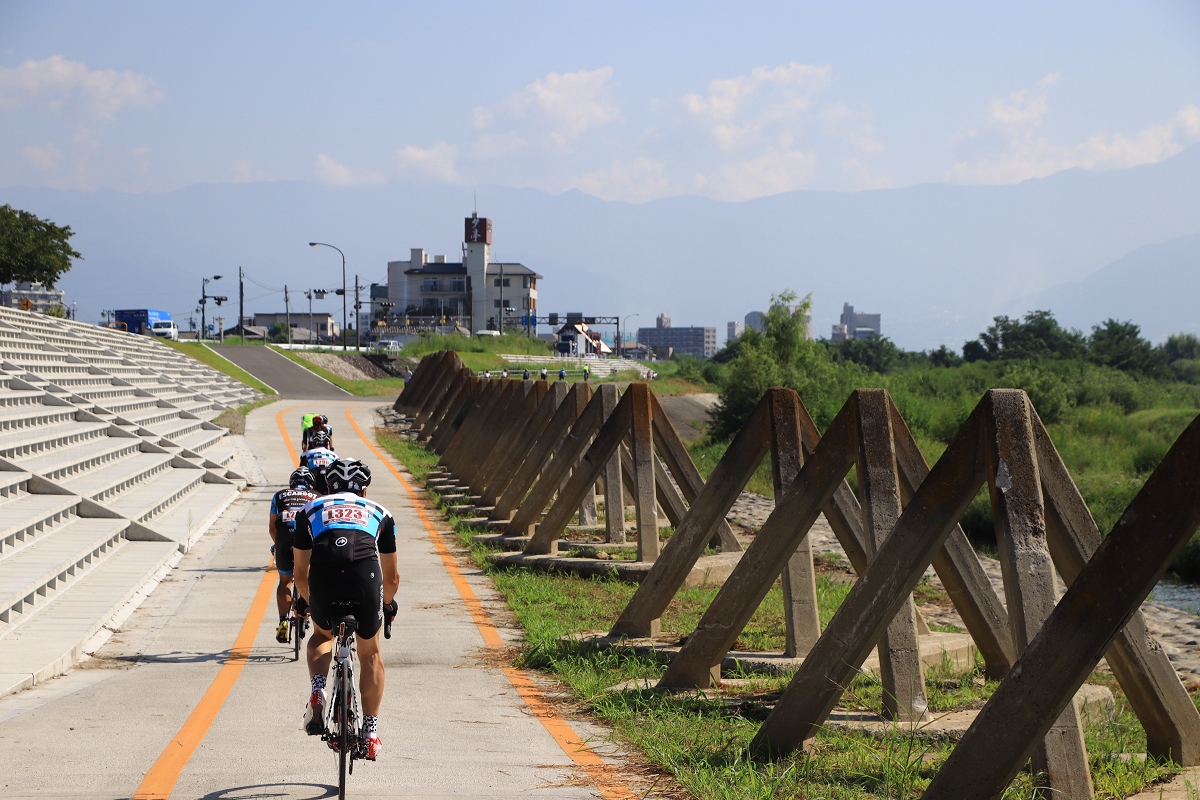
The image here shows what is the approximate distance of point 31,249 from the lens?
61.5 m

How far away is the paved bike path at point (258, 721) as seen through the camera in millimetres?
5859

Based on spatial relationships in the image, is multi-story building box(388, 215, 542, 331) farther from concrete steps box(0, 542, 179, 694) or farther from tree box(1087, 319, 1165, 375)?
concrete steps box(0, 542, 179, 694)

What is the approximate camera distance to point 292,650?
31.3 ft

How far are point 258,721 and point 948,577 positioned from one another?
431 centimetres

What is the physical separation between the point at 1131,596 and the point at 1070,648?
307 millimetres

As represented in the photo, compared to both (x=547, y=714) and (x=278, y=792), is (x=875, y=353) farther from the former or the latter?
(x=278, y=792)

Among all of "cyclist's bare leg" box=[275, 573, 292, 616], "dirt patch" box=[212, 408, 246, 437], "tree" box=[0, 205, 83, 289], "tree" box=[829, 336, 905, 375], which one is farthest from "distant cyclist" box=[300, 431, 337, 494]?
"tree" box=[829, 336, 905, 375]

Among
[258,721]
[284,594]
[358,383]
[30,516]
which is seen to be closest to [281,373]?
[358,383]

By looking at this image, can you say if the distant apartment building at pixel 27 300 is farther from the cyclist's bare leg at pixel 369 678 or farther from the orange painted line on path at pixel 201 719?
the cyclist's bare leg at pixel 369 678

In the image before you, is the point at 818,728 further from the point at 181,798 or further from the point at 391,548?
the point at 181,798

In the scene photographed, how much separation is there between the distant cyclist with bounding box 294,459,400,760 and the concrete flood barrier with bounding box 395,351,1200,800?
2.04 meters

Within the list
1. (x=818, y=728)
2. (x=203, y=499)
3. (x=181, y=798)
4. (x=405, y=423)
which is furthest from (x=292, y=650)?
(x=405, y=423)

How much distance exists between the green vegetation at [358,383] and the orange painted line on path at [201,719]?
174 ft

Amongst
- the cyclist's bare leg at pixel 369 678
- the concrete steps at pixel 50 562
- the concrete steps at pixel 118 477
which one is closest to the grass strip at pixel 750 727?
the cyclist's bare leg at pixel 369 678
